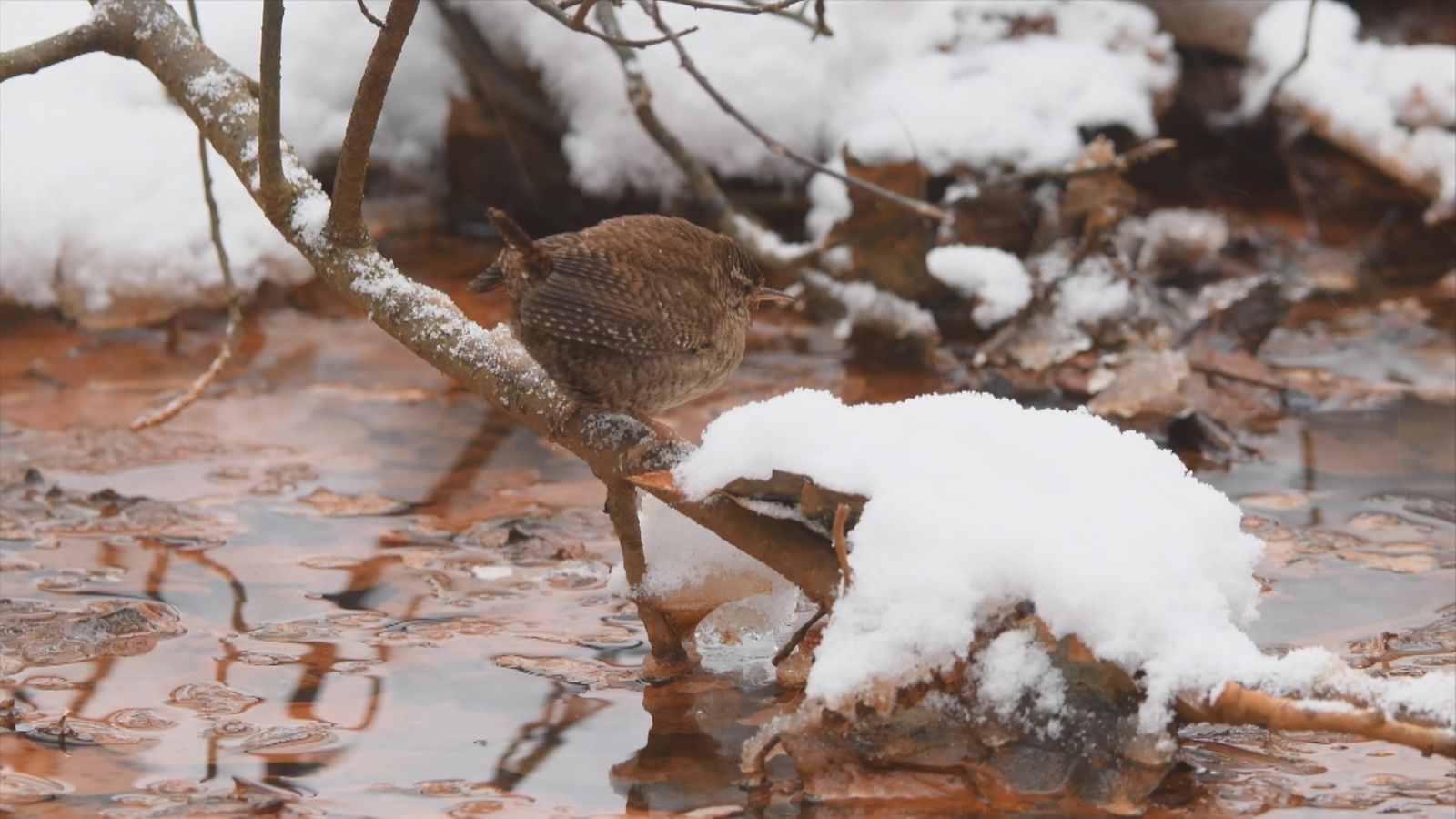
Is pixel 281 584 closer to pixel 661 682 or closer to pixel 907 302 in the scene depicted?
pixel 661 682

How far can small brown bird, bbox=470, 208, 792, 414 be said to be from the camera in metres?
3.24

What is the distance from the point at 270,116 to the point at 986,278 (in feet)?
10.0

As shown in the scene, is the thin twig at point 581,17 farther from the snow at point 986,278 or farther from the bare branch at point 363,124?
the snow at point 986,278

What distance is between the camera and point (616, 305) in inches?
130

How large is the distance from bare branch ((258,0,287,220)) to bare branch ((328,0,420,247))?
6.0 inches

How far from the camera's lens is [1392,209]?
6.78 meters

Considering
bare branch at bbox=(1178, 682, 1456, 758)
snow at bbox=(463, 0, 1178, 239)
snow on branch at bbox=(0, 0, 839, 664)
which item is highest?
snow at bbox=(463, 0, 1178, 239)

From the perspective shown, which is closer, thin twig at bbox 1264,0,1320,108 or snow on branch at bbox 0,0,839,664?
snow on branch at bbox 0,0,839,664

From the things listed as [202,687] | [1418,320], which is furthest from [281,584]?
[1418,320]

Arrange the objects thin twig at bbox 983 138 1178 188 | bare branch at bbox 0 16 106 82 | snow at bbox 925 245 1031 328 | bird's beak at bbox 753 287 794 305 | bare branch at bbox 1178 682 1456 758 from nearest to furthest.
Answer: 1. bare branch at bbox 1178 682 1456 758
2. bare branch at bbox 0 16 106 82
3. bird's beak at bbox 753 287 794 305
4. thin twig at bbox 983 138 1178 188
5. snow at bbox 925 245 1031 328

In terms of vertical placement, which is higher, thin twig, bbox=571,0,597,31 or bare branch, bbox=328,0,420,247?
thin twig, bbox=571,0,597,31

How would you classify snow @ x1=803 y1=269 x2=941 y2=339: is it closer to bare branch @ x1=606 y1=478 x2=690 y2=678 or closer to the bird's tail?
the bird's tail

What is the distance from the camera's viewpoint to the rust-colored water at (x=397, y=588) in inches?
101

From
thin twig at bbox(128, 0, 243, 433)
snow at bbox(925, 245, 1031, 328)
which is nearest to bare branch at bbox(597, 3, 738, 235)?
snow at bbox(925, 245, 1031, 328)
